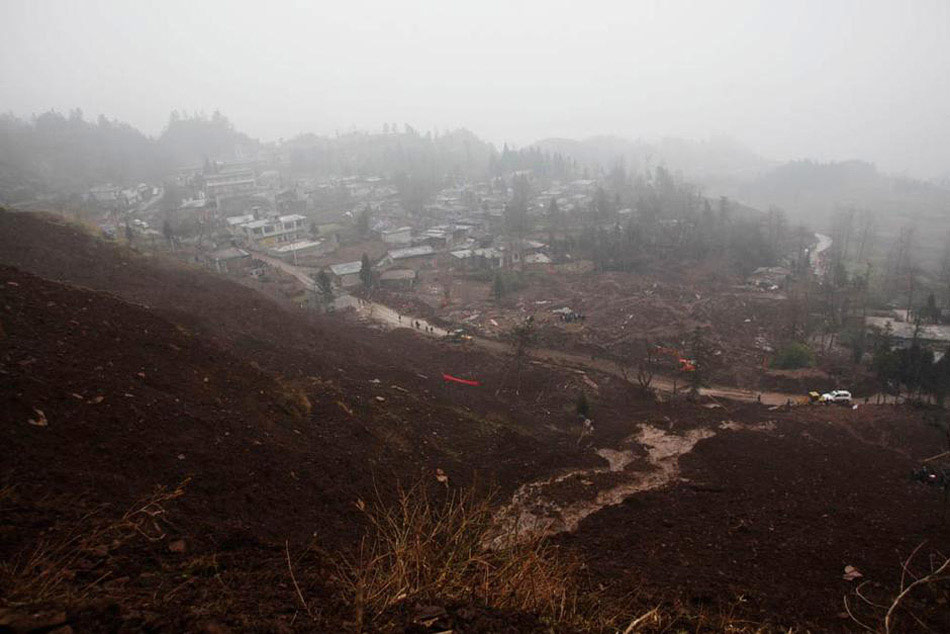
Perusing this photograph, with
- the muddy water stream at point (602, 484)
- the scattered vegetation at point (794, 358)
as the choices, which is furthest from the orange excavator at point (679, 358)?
the muddy water stream at point (602, 484)

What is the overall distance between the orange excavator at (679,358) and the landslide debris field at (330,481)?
4.66 m

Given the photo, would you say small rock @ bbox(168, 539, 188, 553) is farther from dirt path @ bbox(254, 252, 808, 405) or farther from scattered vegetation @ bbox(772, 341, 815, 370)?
scattered vegetation @ bbox(772, 341, 815, 370)

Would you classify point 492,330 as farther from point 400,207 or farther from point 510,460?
point 400,207

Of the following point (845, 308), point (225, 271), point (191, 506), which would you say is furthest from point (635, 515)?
point (225, 271)

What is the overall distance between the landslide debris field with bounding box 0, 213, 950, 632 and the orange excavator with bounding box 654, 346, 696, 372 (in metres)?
4.66

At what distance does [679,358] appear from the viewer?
20.9 m

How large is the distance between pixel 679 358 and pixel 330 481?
17.6 metres

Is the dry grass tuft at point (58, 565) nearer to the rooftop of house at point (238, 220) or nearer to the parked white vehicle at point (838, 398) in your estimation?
the parked white vehicle at point (838, 398)

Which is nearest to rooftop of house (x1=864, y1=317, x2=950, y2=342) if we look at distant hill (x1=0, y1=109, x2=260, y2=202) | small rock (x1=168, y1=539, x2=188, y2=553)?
small rock (x1=168, y1=539, x2=188, y2=553)

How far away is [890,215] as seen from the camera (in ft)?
192

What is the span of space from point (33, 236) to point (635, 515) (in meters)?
19.8

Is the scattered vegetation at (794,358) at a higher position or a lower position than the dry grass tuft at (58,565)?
lower

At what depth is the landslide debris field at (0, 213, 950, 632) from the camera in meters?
3.25

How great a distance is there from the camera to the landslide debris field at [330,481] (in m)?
3.25
